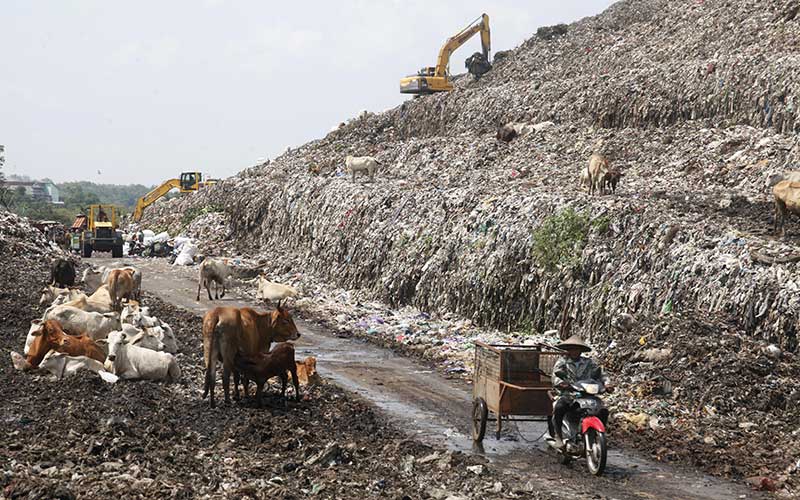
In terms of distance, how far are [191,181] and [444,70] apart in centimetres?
1687

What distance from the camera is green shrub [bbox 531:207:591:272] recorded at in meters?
20.7

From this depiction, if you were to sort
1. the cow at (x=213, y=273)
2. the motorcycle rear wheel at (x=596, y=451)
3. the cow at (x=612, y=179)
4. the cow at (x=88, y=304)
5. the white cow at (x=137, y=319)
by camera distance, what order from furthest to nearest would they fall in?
1. the cow at (x=213, y=273)
2. the cow at (x=612, y=179)
3. the cow at (x=88, y=304)
4. the white cow at (x=137, y=319)
5. the motorcycle rear wheel at (x=596, y=451)

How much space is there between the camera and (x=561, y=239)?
2116 cm

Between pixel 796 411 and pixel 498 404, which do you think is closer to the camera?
pixel 498 404

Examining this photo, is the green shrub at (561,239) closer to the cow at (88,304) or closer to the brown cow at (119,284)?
the cow at (88,304)

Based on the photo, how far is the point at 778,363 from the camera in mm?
14281

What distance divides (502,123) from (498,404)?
2844 centimetres

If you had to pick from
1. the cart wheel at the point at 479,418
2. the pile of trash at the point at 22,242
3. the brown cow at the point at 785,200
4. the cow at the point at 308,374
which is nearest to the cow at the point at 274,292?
the pile of trash at the point at 22,242

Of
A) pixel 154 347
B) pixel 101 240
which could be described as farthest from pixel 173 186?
pixel 154 347

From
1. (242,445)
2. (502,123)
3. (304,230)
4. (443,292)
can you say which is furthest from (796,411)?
(502,123)

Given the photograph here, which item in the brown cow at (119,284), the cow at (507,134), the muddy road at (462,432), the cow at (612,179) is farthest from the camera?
the cow at (507,134)

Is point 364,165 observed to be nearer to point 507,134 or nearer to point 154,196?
point 507,134

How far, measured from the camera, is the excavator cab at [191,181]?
57.1 m

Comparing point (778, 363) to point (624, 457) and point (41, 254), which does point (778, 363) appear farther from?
point (41, 254)
